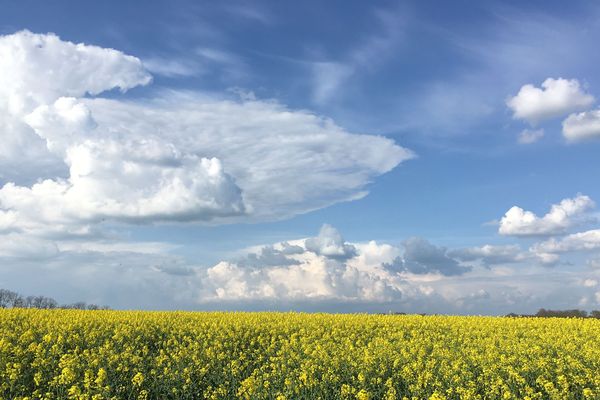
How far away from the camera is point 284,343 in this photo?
17.9m

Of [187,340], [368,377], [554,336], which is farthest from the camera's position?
[554,336]

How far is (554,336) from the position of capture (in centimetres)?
2145

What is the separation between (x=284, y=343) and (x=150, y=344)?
501 cm

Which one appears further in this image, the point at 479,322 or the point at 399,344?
the point at 479,322

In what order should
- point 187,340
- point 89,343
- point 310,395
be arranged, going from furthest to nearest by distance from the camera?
point 187,340 → point 89,343 → point 310,395

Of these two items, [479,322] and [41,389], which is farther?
[479,322]

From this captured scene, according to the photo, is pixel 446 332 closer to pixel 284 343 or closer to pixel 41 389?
pixel 284 343

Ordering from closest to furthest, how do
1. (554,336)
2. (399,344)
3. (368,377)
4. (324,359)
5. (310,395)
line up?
(310,395) → (368,377) → (324,359) → (399,344) → (554,336)

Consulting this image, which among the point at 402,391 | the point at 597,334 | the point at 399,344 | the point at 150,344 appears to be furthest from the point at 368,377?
the point at 597,334

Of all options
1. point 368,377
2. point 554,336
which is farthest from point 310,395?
point 554,336

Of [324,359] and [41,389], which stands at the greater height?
[324,359]

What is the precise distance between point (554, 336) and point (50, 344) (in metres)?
18.8

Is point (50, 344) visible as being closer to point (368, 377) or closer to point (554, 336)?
point (368, 377)

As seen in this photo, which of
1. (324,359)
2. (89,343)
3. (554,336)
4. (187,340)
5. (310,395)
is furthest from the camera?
(554,336)
